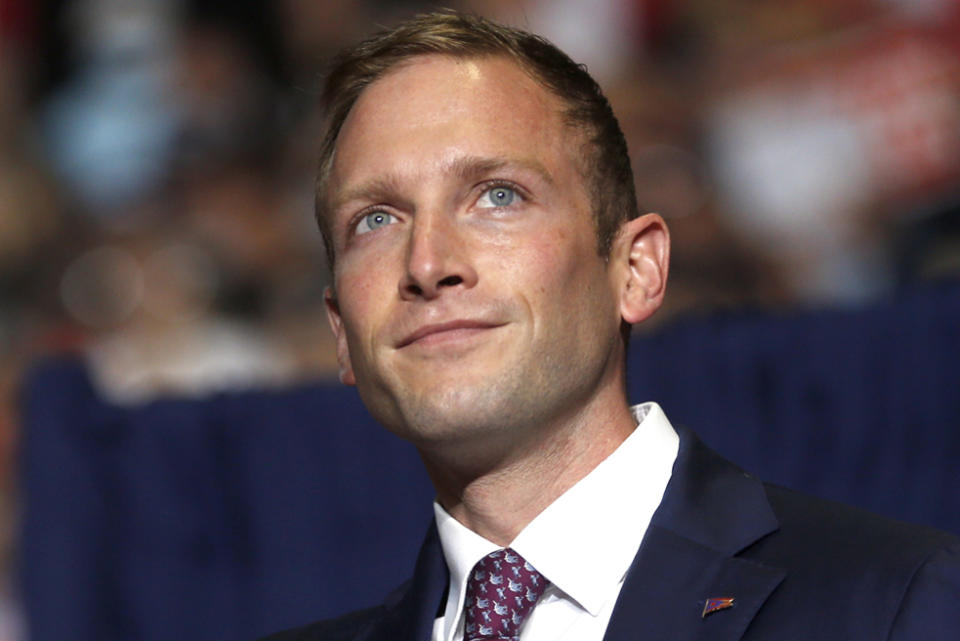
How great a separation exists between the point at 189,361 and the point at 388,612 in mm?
2074

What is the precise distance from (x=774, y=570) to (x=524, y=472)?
0.97 feet

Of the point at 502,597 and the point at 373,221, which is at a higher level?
the point at 373,221

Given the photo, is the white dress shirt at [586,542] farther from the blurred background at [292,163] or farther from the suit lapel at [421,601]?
the blurred background at [292,163]

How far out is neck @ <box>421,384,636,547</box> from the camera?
1.50 metres

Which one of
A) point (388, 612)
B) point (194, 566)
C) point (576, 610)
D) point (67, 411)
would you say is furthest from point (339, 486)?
point (576, 610)

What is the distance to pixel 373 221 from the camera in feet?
5.12

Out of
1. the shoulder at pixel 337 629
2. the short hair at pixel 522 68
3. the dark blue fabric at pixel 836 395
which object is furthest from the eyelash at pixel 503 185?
the dark blue fabric at pixel 836 395

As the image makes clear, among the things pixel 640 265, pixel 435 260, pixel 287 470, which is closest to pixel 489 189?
pixel 435 260

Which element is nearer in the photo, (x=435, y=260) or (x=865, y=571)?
(x=865, y=571)

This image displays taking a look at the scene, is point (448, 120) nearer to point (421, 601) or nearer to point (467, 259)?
point (467, 259)

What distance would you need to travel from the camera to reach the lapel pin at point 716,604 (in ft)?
4.35

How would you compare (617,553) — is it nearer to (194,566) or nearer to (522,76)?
(522,76)

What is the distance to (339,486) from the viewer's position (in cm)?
251

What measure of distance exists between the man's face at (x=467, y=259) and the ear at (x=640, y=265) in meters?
0.03
